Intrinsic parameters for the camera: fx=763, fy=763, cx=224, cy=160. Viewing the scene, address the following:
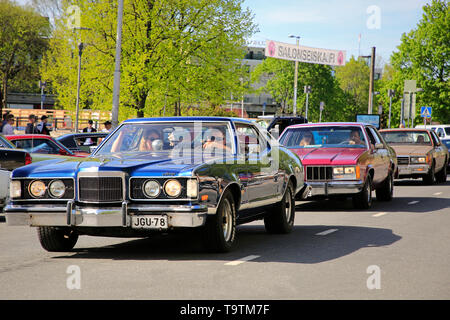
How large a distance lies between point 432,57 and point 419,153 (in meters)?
45.6

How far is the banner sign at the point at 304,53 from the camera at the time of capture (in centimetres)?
5109

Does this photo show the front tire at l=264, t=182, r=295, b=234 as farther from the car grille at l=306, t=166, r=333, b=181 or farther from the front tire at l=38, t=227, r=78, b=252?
the car grille at l=306, t=166, r=333, b=181

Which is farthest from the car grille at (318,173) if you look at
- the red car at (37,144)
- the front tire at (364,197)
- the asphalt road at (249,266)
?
the red car at (37,144)

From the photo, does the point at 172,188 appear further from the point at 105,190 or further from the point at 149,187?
the point at 105,190

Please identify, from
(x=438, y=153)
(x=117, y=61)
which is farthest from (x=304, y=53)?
(x=438, y=153)

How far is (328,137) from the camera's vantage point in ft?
51.5

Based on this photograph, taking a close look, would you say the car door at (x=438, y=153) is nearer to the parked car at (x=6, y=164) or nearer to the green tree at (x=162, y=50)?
the green tree at (x=162, y=50)

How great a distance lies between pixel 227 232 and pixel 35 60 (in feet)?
209

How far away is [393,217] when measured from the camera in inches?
534

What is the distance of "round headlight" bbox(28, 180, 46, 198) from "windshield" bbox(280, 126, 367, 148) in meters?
8.25

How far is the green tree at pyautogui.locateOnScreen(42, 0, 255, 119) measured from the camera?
30.6 meters

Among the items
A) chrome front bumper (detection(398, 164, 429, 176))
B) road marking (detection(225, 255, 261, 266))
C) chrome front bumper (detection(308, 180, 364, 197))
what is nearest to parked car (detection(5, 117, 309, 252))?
road marking (detection(225, 255, 261, 266))
